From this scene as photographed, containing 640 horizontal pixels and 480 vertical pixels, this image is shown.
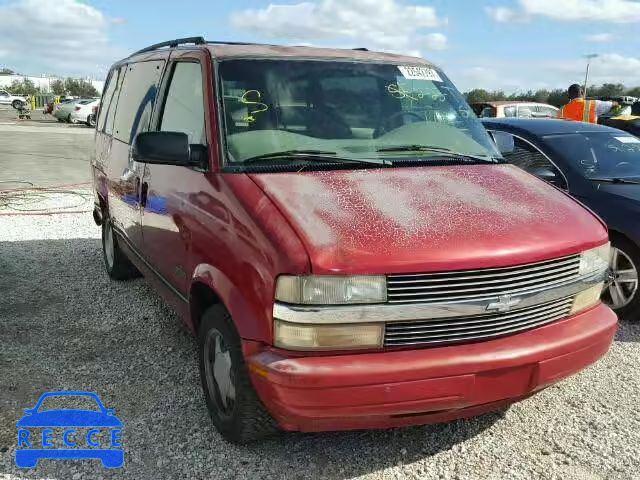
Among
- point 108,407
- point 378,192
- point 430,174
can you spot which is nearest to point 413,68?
point 430,174

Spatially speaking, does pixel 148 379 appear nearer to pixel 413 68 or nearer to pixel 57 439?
Answer: pixel 57 439

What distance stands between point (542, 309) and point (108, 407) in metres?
2.38

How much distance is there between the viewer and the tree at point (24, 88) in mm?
79562

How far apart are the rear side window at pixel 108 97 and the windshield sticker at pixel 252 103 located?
107 inches

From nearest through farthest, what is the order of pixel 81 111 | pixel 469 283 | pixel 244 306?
pixel 469 283, pixel 244 306, pixel 81 111

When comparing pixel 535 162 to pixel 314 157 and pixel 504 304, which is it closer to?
pixel 314 157

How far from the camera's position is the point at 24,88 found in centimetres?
8250

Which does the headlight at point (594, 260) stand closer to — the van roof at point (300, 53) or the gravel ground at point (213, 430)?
the gravel ground at point (213, 430)

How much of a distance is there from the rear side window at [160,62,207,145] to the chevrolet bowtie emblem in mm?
1697

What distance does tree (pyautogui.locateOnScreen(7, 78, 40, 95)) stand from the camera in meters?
79.6

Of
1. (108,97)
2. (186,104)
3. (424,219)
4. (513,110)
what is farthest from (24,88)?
(424,219)

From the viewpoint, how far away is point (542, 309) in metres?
2.85

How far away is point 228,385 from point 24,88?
3574 inches

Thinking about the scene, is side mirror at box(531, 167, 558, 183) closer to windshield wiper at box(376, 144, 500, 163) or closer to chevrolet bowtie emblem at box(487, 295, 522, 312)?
windshield wiper at box(376, 144, 500, 163)
